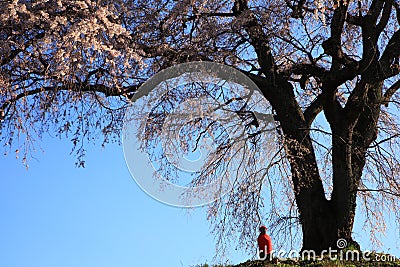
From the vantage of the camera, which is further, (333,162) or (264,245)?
(333,162)

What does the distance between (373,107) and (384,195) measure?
1.34 m

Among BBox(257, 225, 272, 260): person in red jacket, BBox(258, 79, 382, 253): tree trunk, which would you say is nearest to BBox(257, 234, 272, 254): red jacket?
BBox(257, 225, 272, 260): person in red jacket

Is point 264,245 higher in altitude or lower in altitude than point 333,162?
lower

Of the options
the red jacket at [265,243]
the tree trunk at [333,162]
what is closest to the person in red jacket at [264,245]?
the red jacket at [265,243]

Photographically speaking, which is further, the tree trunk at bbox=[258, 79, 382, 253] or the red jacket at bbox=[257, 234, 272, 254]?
the tree trunk at bbox=[258, 79, 382, 253]

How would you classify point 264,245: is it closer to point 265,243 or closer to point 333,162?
point 265,243

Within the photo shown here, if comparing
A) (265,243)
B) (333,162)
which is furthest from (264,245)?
(333,162)

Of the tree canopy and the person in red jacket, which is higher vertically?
the tree canopy

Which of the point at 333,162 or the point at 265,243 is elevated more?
the point at 333,162

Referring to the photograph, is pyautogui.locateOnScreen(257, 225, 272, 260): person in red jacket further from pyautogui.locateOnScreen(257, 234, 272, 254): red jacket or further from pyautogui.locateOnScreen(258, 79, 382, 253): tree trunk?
pyautogui.locateOnScreen(258, 79, 382, 253): tree trunk

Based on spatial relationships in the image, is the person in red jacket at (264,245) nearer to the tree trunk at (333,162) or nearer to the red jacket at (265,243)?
the red jacket at (265,243)

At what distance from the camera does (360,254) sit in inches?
288

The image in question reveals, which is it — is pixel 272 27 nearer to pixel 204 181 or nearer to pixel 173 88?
pixel 173 88

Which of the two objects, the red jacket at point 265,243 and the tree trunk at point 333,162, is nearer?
the red jacket at point 265,243
